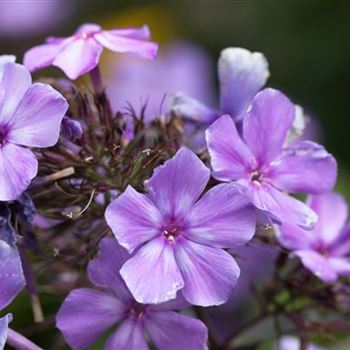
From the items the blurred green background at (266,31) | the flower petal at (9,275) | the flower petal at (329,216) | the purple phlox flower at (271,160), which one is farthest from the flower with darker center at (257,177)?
the blurred green background at (266,31)

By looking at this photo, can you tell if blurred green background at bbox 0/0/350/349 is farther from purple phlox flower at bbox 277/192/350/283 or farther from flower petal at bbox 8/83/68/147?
flower petal at bbox 8/83/68/147

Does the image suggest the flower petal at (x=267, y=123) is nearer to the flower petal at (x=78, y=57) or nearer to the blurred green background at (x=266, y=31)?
the flower petal at (x=78, y=57)

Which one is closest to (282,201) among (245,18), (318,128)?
(318,128)

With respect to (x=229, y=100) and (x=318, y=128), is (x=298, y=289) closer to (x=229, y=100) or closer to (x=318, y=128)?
(x=229, y=100)

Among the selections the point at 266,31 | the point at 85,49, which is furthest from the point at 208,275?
the point at 266,31

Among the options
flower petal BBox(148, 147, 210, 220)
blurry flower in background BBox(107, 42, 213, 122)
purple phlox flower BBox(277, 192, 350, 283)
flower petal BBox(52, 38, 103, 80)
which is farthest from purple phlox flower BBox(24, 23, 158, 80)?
blurry flower in background BBox(107, 42, 213, 122)
